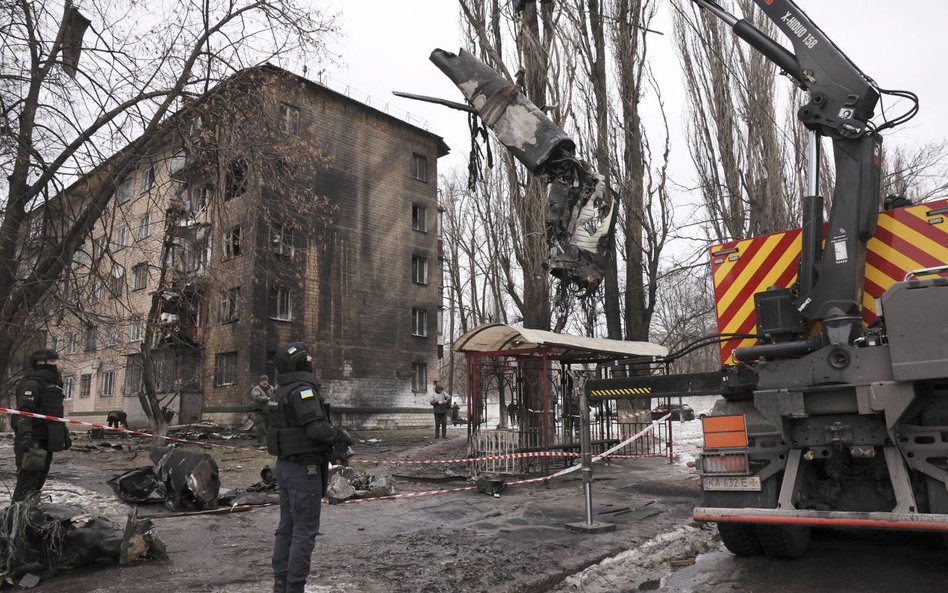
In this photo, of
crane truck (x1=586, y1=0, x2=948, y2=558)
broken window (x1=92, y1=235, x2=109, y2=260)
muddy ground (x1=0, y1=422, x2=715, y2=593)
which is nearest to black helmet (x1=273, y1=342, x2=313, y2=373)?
muddy ground (x1=0, y1=422, x2=715, y2=593)

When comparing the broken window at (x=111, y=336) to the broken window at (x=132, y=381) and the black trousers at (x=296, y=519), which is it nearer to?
the black trousers at (x=296, y=519)

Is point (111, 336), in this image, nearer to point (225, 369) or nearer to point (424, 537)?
point (424, 537)

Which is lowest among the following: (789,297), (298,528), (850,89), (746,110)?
(298,528)

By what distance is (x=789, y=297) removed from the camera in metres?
5.35

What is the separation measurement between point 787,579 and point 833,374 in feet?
5.49

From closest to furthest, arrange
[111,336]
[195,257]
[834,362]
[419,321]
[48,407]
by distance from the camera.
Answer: [834,362], [48,407], [111,336], [195,257], [419,321]

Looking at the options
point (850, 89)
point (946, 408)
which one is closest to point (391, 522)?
point (946, 408)

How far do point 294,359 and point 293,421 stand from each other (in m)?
0.46

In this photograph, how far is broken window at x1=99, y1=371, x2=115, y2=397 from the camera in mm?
30547

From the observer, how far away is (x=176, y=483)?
7992 mm

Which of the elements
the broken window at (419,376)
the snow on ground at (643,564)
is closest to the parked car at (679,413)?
the snow on ground at (643,564)

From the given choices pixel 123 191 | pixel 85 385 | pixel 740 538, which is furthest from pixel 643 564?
pixel 85 385

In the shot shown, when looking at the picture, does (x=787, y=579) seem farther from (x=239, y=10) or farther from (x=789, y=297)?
(x=239, y=10)

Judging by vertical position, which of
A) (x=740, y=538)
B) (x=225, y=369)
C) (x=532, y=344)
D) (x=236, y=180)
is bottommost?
(x=740, y=538)
